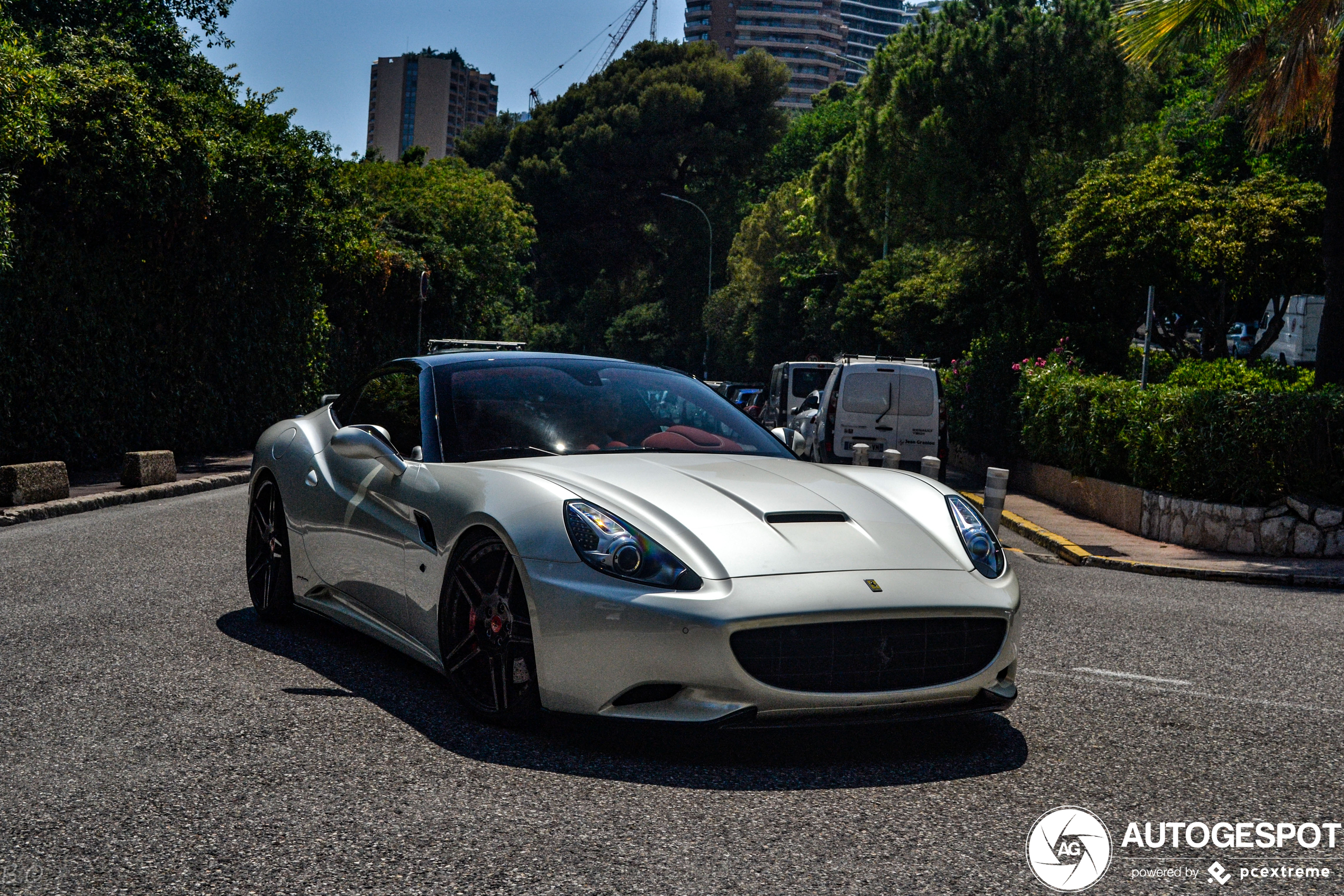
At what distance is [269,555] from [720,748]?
10.1ft

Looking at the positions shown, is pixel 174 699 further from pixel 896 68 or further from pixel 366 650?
pixel 896 68

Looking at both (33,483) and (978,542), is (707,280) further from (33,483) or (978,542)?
(978,542)

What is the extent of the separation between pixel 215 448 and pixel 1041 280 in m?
15.9

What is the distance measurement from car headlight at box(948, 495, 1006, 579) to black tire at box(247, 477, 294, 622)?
10.3 ft

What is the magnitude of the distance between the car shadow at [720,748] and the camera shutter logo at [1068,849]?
1.52 feet

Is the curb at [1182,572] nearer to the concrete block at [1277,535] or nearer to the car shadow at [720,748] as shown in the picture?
the concrete block at [1277,535]

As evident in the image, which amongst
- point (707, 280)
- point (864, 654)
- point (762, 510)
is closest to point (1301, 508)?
point (762, 510)

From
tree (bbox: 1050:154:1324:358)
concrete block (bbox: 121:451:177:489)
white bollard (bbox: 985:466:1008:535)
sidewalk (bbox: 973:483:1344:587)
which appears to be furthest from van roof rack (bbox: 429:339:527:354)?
tree (bbox: 1050:154:1324:358)

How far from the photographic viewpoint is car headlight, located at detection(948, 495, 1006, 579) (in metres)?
4.59

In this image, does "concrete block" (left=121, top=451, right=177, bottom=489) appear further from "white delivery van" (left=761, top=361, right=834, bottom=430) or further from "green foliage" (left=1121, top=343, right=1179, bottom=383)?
"green foliage" (left=1121, top=343, right=1179, bottom=383)

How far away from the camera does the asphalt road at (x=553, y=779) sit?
3215 mm

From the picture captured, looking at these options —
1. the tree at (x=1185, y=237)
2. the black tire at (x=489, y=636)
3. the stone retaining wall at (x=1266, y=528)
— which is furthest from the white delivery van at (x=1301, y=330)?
the black tire at (x=489, y=636)

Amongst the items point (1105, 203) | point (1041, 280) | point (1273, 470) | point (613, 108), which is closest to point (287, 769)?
point (1273, 470)

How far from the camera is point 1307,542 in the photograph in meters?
11.8
